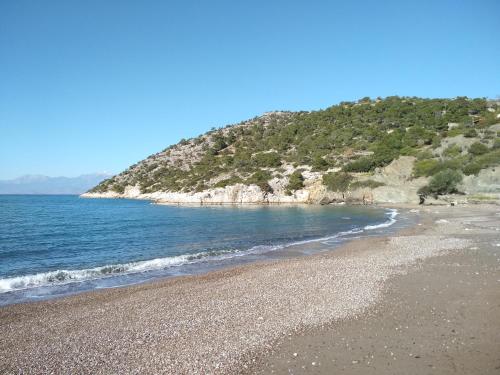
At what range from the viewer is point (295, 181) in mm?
82688

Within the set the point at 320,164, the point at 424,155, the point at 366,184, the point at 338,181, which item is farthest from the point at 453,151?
the point at 320,164

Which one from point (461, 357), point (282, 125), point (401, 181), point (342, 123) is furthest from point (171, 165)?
point (461, 357)

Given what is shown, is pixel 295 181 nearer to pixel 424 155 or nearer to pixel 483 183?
pixel 424 155

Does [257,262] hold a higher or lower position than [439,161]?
lower

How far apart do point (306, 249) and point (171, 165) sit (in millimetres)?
110328

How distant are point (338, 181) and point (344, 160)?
1382cm

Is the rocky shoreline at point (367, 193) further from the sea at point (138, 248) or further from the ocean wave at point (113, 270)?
the ocean wave at point (113, 270)

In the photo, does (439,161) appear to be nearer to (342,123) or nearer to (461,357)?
(342,123)

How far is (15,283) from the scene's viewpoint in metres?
17.9

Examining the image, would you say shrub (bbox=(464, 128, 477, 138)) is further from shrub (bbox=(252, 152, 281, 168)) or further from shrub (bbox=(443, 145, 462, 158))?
shrub (bbox=(252, 152, 281, 168))

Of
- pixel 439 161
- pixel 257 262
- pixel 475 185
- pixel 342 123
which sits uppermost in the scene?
pixel 342 123

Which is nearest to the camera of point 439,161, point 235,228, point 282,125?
point 235,228

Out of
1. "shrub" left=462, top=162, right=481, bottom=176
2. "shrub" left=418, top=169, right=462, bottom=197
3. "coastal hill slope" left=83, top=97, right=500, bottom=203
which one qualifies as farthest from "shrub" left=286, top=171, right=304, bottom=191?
"shrub" left=462, top=162, right=481, bottom=176

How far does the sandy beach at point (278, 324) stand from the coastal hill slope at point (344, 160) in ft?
160
